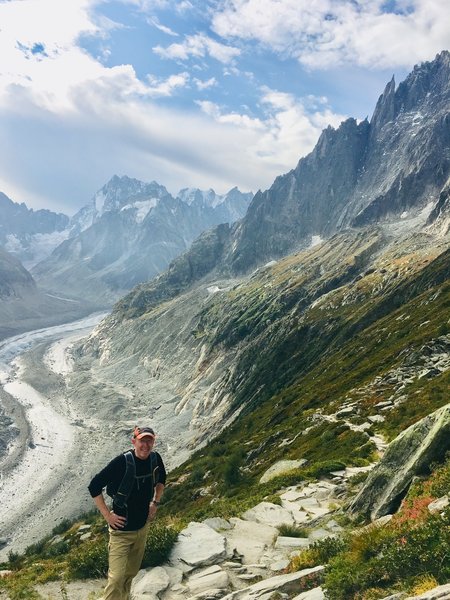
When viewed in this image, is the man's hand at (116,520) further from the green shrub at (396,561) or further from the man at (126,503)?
the green shrub at (396,561)

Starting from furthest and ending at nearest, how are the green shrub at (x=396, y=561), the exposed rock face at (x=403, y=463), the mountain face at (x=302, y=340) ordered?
the mountain face at (x=302, y=340) < the exposed rock face at (x=403, y=463) < the green shrub at (x=396, y=561)

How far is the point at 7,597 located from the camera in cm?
1184

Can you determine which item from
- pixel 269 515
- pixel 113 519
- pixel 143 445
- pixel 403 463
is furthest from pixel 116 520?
pixel 269 515

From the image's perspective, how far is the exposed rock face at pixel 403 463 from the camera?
12.4 metres

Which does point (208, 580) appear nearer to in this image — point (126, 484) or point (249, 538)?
point (249, 538)

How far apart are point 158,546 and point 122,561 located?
3.91m

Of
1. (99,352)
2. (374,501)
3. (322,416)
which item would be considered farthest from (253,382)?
(99,352)

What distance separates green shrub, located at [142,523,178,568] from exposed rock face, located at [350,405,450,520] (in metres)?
5.90

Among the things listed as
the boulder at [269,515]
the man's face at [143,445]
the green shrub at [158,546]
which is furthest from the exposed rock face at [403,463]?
the man's face at [143,445]

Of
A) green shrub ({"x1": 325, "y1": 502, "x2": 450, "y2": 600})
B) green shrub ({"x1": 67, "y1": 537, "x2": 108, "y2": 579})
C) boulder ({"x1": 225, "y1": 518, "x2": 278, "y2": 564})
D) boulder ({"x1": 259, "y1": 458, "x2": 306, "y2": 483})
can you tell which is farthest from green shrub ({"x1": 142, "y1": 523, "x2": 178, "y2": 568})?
boulder ({"x1": 259, "y1": 458, "x2": 306, "y2": 483})

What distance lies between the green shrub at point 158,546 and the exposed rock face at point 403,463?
19.3ft

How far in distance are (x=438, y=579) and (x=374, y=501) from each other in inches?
286

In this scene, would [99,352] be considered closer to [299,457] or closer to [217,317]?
[217,317]

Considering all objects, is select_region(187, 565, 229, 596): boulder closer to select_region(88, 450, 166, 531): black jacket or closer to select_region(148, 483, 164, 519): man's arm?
select_region(148, 483, 164, 519): man's arm
